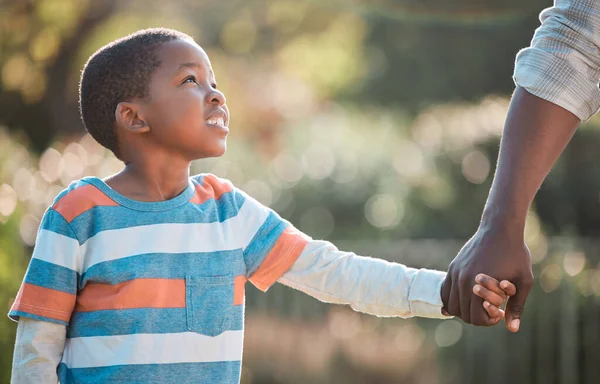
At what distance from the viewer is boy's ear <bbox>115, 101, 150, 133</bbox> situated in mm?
2311

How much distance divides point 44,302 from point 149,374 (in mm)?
307

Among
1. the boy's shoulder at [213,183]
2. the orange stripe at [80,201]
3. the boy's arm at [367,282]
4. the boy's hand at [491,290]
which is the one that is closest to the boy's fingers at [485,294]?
the boy's hand at [491,290]

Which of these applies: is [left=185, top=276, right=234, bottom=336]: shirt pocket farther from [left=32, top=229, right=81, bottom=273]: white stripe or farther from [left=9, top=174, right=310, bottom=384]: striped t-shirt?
[left=32, top=229, right=81, bottom=273]: white stripe

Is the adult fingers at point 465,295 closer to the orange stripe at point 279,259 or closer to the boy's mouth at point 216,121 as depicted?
the orange stripe at point 279,259

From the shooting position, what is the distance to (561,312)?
6391 mm

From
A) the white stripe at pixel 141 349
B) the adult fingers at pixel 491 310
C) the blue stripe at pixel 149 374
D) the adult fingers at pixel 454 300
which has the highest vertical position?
the adult fingers at pixel 454 300

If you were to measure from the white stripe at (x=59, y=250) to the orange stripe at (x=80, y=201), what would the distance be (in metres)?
0.05

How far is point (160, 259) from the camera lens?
2125 mm

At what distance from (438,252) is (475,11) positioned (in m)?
4.10

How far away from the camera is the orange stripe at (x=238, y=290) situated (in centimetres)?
222

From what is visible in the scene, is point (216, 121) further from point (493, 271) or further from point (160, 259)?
point (493, 271)

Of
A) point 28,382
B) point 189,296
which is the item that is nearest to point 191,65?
point 189,296

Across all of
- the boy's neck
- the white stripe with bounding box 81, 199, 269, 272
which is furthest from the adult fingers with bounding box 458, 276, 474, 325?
the boy's neck

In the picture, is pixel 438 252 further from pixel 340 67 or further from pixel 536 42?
pixel 340 67
